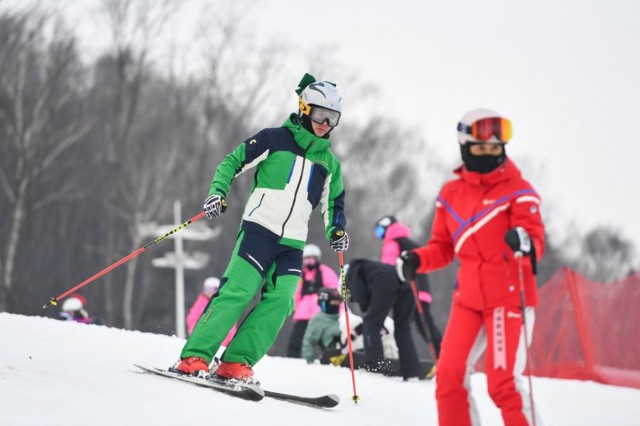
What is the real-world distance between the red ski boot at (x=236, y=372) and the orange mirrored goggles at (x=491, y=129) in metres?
2.23

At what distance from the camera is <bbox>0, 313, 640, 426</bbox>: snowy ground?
4293mm

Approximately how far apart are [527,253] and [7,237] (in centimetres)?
2418

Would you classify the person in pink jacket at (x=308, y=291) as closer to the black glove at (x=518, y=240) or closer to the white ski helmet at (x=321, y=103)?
the white ski helmet at (x=321, y=103)

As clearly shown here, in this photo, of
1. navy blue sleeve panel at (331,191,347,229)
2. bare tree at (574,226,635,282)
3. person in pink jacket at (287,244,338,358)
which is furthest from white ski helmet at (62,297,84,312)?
bare tree at (574,226,635,282)

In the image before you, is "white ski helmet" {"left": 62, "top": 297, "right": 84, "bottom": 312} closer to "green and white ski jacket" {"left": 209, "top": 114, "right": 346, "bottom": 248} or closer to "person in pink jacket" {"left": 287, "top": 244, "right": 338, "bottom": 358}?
"person in pink jacket" {"left": 287, "top": 244, "right": 338, "bottom": 358}

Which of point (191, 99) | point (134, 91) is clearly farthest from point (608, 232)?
point (134, 91)

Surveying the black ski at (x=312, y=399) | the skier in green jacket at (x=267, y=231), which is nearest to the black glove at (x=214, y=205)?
the skier in green jacket at (x=267, y=231)

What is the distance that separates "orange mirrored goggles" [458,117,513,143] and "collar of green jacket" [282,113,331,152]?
1639 millimetres

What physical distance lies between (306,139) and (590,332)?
21.1ft

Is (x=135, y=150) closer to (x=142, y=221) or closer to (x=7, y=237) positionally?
(x=142, y=221)

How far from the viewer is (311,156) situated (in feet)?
19.7

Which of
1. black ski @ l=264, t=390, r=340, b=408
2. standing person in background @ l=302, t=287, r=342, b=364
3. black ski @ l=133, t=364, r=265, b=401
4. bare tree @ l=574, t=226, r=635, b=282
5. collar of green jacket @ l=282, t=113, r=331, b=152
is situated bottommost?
black ski @ l=264, t=390, r=340, b=408

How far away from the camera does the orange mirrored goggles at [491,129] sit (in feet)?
14.8

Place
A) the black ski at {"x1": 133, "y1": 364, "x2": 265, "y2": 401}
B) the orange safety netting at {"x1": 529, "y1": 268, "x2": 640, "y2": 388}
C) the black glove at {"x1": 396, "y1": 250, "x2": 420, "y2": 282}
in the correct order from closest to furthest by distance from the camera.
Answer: the black glove at {"x1": 396, "y1": 250, "x2": 420, "y2": 282} → the black ski at {"x1": 133, "y1": 364, "x2": 265, "y2": 401} → the orange safety netting at {"x1": 529, "y1": 268, "x2": 640, "y2": 388}
